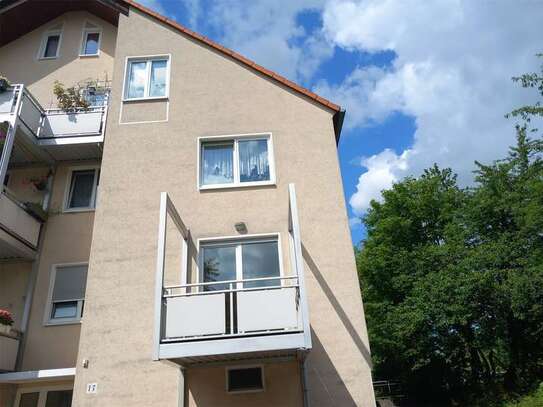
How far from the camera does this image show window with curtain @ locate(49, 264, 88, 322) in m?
10.9

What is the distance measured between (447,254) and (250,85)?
17767 millimetres

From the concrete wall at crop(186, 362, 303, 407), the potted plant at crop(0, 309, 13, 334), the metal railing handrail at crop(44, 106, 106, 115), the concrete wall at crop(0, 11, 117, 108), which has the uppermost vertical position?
the concrete wall at crop(0, 11, 117, 108)

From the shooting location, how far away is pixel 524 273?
19.7 m

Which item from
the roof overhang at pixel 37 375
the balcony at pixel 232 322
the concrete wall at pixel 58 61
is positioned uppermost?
the concrete wall at pixel 58 61

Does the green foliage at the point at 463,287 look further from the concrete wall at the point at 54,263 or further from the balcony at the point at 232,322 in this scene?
the concrete wall at the point at 54,263

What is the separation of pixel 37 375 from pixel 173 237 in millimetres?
4499

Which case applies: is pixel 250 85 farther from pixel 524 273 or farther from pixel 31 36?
pixel 524 273

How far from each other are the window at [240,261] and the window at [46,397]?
486 centimetres

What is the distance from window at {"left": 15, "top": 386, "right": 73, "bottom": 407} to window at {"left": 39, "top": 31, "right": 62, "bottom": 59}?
11250mm

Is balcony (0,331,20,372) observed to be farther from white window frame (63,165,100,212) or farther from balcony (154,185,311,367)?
balcony (154,185,311,367)

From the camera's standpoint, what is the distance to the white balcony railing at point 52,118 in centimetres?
1157

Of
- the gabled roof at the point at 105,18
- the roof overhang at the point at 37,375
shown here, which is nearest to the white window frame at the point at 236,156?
the gabled roof at the point at 105,18

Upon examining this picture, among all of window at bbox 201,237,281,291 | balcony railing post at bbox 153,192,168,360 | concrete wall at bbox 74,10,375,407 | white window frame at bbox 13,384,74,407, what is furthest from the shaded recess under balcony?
window at bbox 201,237,281,291

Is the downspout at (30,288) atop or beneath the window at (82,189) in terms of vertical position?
beneath
